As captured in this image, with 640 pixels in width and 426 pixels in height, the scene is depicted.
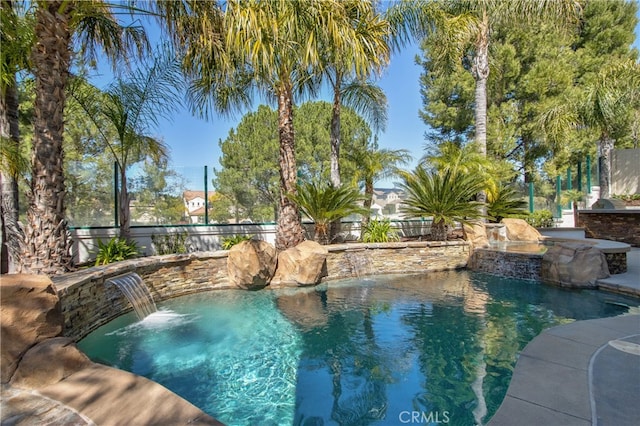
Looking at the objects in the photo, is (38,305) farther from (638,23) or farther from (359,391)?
(638,23)

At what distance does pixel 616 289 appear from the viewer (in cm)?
637

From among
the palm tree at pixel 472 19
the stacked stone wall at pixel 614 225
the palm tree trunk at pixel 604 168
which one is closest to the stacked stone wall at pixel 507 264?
the palm tree at pixel 472 19

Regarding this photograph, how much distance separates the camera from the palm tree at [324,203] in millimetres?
8586

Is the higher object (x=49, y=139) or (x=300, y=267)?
(x=49, y=139)

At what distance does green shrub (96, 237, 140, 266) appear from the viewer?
6785mm

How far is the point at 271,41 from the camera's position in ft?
22.3

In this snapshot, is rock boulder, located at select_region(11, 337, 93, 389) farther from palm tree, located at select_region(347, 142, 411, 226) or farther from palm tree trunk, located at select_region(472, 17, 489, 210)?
palm tree trunk, located at select_region(472, 17, 489, 210)

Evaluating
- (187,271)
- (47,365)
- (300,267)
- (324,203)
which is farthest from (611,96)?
(47,365)

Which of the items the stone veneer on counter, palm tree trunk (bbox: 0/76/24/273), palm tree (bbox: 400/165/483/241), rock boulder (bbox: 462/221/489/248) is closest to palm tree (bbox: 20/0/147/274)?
the stone veneer on counter

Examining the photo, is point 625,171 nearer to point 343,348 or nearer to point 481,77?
point 481,77

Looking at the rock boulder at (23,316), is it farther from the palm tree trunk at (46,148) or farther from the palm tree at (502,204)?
the palm tree at (502,204)

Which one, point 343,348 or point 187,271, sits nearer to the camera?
point 343,348

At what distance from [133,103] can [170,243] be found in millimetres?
3346

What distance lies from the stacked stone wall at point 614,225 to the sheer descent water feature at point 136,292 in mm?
12596
